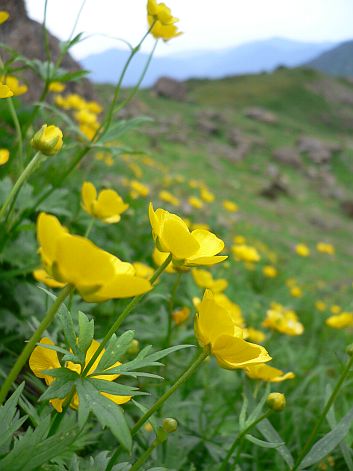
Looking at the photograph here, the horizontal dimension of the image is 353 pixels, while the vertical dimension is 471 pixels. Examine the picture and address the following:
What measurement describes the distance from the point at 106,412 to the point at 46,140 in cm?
40

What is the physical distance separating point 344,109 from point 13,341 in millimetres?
16906

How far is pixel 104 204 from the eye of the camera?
96 cm

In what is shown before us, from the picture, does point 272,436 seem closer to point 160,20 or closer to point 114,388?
point 114,388

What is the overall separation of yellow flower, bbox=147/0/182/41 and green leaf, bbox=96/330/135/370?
822 mm

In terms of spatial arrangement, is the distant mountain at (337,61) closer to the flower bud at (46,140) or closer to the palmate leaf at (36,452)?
the flower bud at (46,140)

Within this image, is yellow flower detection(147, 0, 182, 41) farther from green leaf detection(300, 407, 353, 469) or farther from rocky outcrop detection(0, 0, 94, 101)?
rocky outcrop detection(0, 0, 94, 101)

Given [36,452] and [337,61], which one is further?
[337,61]

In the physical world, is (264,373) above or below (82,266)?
below

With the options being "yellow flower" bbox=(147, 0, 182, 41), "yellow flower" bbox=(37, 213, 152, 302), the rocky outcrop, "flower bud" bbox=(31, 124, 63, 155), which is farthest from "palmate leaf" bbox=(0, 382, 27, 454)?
the rocky outcrop

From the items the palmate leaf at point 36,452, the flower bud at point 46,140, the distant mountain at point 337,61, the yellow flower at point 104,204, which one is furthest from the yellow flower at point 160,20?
the distant mountain at point 337,61

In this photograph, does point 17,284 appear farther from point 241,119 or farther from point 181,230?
point 241,119

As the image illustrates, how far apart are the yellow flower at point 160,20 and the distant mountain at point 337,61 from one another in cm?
5150

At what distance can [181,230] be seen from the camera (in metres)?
0.53

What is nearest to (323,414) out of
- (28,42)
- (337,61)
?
(28,42)
